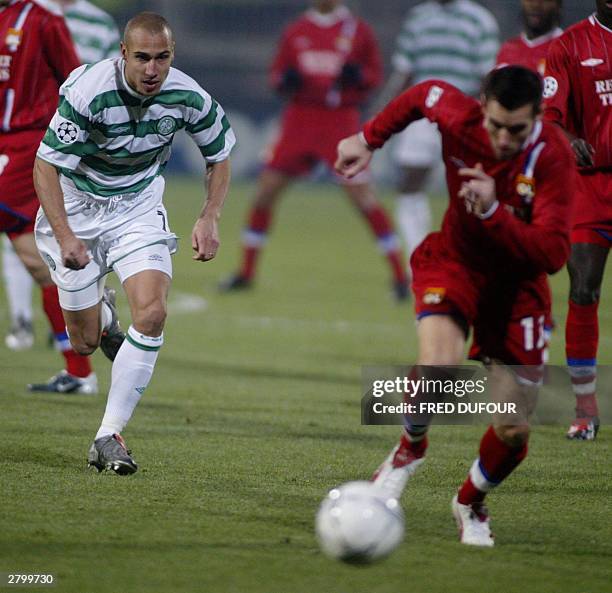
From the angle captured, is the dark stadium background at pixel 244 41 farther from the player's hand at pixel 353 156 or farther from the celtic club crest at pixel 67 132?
the player's hand at pixel 353 156

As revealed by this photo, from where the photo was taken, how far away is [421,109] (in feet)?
16.1

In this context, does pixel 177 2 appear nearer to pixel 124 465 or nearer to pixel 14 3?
pixel 14 3

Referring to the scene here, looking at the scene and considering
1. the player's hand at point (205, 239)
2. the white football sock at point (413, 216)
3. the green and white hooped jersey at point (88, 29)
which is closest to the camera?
the player's hand at point (205, 239)

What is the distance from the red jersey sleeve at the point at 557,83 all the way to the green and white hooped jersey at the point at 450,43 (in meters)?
5.46

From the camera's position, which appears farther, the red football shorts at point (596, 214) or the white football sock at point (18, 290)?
the white football sock at point (18, 290)

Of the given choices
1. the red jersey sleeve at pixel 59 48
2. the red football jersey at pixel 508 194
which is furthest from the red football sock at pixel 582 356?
the red jersey sleeve at pixel 59 48

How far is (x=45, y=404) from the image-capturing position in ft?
23.0

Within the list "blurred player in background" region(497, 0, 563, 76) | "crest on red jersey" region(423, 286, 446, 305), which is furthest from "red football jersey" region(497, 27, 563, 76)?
"crest on red jersey" region(423, 286, 446, 305)

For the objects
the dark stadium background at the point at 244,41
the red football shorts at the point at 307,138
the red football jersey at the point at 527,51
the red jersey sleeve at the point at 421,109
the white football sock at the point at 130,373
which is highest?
the dark stadium background at the point at 244,41

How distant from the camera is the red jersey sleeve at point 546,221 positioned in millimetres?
4234

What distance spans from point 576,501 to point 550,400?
2191 millimetres

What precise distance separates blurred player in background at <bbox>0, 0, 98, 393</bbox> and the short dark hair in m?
3.43

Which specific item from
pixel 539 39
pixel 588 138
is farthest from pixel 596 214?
pixel 539 39

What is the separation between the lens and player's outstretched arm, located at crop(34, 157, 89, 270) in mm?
5363
